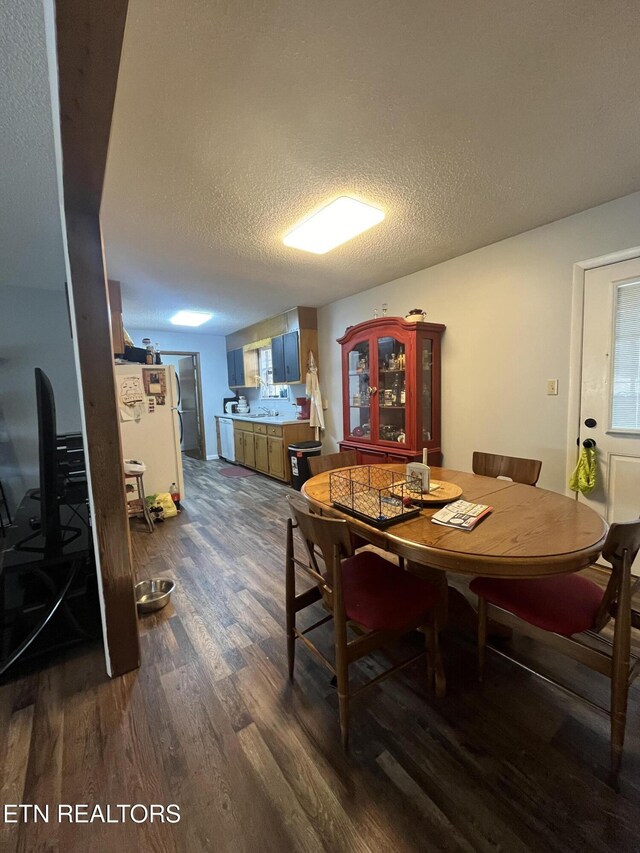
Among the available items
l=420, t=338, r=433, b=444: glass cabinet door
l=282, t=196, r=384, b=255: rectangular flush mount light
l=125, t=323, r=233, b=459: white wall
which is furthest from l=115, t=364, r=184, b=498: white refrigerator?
l=420, t=338, r=433, b=444: glass cabinet door

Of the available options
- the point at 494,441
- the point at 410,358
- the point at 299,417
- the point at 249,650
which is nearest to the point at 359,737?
the point at 249,650

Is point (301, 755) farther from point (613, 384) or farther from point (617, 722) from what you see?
point (613, 384)

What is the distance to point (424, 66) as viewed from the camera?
4.03 ft

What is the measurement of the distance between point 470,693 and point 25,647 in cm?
207

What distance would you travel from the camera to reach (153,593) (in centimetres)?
221

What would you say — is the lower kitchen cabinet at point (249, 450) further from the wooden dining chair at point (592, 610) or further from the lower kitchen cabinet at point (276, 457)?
the wooden dining chair at point (592, 610)

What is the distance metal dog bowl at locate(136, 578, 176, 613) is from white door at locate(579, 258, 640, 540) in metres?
2.93

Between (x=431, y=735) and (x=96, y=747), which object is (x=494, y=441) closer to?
(x=431, y=735)

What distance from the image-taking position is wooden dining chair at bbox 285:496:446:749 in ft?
3.97

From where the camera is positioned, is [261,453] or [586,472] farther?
[261,453]

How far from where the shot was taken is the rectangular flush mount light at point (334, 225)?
2.15 m

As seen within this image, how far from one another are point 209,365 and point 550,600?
6.29 m

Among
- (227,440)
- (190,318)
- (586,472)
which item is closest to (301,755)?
(586,472)

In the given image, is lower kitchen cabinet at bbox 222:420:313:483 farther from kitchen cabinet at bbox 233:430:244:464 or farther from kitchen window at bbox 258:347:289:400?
kitchen window at bbox 258:347:289:400
